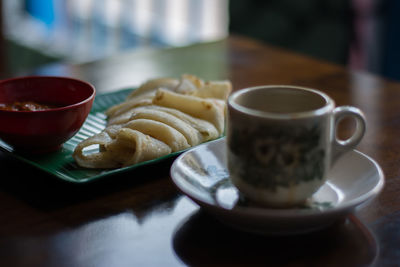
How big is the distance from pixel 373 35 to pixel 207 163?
4.64ft

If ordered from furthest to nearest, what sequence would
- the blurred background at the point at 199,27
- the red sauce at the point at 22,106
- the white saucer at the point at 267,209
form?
the blurred background at the point at 199,27, the red sauce at the point at 22,106, the white saucer at the point at 267,209

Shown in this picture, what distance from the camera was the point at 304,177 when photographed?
0.56m

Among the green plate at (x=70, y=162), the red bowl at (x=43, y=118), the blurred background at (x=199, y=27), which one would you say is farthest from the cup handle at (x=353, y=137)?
the blurred background at (x=199, y=27)

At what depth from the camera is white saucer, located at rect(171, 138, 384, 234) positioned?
0.54m

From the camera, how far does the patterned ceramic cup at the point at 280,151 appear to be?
540 mm

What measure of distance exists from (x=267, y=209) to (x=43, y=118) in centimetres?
33

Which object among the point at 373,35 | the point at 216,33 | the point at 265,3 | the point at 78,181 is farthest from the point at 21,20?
the point at 78,181

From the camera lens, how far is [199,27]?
2.57m

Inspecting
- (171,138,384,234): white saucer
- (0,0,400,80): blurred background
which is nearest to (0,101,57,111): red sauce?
(171,138,384,234): white saucer

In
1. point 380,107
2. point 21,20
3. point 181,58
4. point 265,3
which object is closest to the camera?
point 380,107

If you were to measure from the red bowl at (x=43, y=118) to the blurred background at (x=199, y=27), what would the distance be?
0.56 metres

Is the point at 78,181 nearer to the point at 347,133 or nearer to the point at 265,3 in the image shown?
the point at 347,133

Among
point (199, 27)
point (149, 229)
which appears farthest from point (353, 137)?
point (199, 27)

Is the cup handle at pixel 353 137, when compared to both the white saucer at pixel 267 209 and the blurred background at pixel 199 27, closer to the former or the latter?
the white saucer at pixel 267 209
